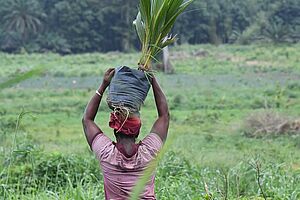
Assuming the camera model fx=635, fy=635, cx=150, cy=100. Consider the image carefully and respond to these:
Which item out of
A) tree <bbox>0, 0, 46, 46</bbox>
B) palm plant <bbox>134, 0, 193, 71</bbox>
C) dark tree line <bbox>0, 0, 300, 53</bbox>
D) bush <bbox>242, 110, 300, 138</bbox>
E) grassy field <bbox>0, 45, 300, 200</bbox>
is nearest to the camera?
palm plant <bbox>134, 0, 193, 71</bbox>

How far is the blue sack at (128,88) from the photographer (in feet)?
7.58

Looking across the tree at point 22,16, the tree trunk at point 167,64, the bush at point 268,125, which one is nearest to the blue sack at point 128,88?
the bush at point 268,125

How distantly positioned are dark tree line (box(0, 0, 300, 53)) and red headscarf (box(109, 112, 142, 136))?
3426 cm

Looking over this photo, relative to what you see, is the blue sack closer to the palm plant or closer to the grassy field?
the palm plant

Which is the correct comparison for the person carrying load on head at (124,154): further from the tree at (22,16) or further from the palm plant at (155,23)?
the tree at (22,16)

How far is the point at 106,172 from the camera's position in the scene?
2277 millimetres

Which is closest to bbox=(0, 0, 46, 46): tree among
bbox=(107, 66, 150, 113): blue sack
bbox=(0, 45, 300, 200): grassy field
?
bbox=(0, 45, 300, 200): grassy field

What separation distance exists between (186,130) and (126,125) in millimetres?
10194

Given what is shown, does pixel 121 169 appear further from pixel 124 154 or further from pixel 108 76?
pixel 108 76

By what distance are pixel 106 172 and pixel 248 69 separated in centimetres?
2325

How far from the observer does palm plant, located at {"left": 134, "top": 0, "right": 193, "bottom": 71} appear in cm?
239

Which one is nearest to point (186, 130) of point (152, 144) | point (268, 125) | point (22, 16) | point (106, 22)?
point (268, 125)

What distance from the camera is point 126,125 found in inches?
88.5

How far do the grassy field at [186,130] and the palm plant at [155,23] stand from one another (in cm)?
51
